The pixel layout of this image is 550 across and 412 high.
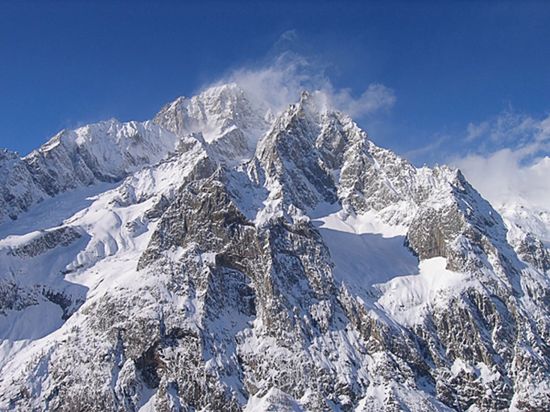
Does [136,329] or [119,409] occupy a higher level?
[136,329]

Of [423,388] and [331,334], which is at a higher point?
[331,334]

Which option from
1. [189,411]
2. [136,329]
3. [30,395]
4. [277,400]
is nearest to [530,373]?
[277,400]

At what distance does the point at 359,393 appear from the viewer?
18400 cm

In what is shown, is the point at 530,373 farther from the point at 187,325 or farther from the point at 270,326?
the point at 187,325

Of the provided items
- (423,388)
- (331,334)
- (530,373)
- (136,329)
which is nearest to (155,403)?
(136,329)

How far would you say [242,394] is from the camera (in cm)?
17838

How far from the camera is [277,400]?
176 m

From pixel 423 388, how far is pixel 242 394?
53.2m

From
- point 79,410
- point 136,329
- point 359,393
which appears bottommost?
point 79,410

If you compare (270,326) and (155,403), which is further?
(270,326)

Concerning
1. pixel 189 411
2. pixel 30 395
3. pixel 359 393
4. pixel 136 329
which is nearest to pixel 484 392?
pixel 359 393

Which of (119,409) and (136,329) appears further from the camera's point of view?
(136,329)

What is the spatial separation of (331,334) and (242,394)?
34.7 metres

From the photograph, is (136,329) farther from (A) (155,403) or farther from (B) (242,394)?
(B) (242,394)
